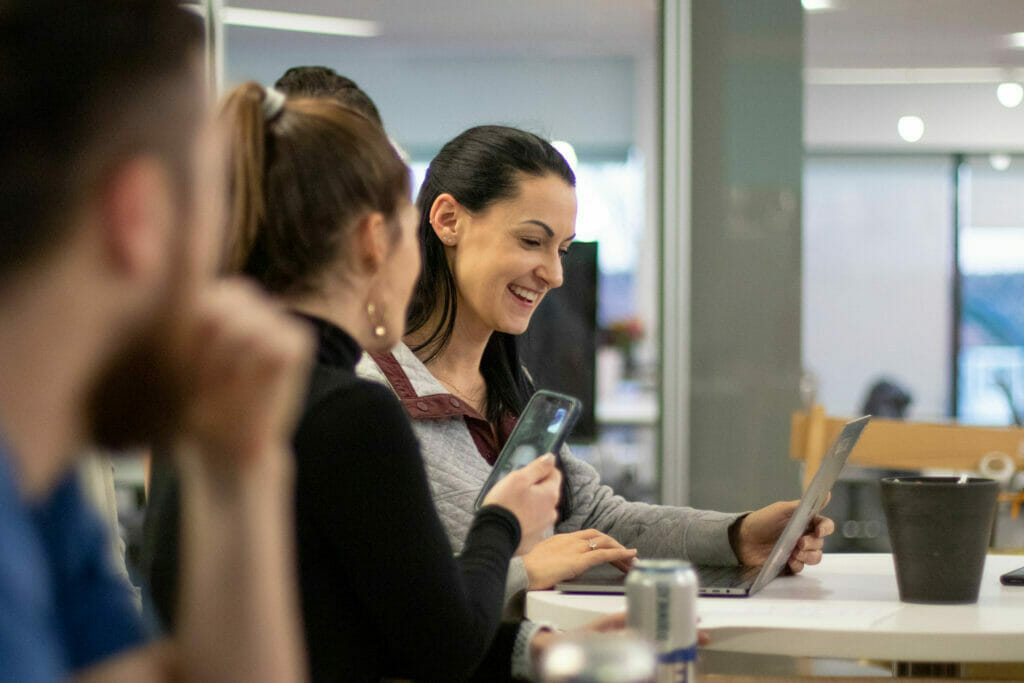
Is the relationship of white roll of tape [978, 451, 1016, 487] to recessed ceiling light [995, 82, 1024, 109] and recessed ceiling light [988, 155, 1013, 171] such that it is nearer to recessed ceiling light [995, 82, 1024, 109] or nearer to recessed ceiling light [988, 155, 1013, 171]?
recessed ceiling light [995, 82, 1024, 109]

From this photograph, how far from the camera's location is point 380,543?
92 centimetres

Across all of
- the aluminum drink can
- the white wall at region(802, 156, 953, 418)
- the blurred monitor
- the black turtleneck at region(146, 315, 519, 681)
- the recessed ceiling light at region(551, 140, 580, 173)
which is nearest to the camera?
the aluminum drink can

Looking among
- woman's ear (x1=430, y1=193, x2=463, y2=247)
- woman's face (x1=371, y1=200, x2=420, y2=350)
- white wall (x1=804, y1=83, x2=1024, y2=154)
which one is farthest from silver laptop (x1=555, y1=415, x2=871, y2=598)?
white wall (x1=804, y1=83, x2=1024, y2=154)

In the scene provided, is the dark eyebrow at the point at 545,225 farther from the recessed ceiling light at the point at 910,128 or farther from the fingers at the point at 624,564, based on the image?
the recessed ceiling light at the point at 910,128

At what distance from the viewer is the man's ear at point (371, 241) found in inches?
39.3

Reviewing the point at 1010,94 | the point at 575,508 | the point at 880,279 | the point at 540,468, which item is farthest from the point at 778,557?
the point at 880,279

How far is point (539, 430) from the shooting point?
123cm

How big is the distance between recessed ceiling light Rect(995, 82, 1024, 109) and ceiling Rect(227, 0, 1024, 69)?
11 cm

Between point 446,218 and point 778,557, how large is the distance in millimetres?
830

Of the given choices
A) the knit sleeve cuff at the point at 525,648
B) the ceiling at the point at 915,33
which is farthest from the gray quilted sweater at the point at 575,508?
the ceiling at the point at 915,33

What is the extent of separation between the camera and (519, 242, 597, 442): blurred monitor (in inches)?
104

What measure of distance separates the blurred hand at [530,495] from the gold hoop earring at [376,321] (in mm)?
182

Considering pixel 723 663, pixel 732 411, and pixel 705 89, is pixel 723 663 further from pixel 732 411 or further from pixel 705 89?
pixel 705 89

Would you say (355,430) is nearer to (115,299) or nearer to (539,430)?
(539,430)
